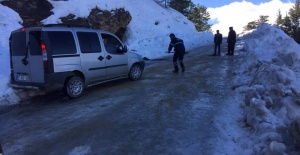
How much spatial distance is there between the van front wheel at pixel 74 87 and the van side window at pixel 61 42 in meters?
0.82

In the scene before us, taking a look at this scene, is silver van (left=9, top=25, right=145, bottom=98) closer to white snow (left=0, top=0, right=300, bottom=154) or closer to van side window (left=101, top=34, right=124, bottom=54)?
van side window (left=101, top=34, right=124, bottom=54)

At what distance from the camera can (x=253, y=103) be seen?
5.47 m

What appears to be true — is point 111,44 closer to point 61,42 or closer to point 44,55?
point 61,42

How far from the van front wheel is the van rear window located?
1490mm

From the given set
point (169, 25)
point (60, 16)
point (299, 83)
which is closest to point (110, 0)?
point (60, 16)

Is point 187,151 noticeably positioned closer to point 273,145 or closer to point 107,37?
point 273,145

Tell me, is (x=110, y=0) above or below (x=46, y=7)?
above

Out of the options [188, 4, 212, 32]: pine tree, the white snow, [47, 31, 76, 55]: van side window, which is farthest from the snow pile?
[188, 4, 212, 32]: pine tree

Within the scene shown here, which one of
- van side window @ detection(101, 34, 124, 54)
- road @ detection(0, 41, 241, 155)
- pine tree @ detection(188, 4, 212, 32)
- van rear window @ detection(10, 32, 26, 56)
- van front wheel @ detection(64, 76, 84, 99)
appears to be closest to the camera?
road @ detection(0, 41, 241, 155)

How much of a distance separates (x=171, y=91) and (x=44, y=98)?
401 cm

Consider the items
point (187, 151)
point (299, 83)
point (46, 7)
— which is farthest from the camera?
point (46, 7)

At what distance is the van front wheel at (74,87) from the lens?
823 centimetres

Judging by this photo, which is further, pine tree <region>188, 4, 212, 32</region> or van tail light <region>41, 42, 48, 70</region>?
pine tree <region>188, 4, 212, 32</region>

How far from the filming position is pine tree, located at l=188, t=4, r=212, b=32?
66500 millimetres
